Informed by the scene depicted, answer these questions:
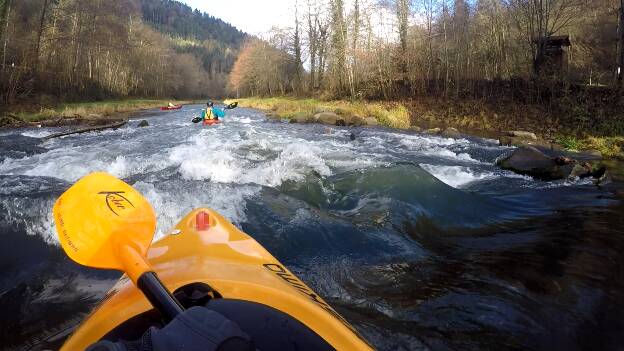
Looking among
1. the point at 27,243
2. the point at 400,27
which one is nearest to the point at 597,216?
the point at 27,243

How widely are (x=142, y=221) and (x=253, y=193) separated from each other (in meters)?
3.36

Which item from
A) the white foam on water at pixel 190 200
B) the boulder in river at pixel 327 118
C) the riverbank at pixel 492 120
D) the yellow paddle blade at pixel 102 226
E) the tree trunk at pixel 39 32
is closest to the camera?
the yellow paddle blade at pixel 102 226

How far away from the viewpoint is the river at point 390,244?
2639 mm

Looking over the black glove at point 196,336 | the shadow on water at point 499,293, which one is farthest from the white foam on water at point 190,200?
the black glove at point 196,336

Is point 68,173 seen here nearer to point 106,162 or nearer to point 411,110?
point 106,162

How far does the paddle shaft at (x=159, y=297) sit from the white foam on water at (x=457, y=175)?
5.88 m

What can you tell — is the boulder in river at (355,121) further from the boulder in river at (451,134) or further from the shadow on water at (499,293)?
the shadow on water at (499,293)

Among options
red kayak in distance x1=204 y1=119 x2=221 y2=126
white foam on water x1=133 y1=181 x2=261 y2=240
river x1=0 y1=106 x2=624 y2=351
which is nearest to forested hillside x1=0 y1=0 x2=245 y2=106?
red kayak in distance x1=204 y1=119 x2=221 y2=126

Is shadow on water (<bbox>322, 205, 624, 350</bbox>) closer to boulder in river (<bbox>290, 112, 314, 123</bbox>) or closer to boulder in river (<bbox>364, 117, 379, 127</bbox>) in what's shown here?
boulder in river (<bbox>364, 117, 379, 127</bbox>)

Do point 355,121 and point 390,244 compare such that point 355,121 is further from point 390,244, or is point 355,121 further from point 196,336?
point 196,336

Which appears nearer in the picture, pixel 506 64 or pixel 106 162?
pixel 106 162

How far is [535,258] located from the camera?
362 centimetres

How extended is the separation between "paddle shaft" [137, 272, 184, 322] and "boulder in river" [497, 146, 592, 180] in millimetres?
7143

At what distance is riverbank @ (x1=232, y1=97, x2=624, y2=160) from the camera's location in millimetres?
11094
